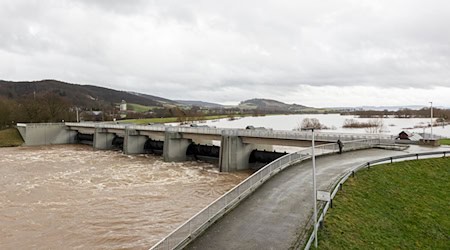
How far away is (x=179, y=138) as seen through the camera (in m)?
43.1

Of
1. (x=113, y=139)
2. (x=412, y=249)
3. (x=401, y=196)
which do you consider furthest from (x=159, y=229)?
(x=113, y=139)

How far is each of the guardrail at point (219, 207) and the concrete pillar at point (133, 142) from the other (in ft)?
105

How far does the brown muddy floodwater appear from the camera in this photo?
54.1ft

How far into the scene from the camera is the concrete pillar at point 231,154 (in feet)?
113

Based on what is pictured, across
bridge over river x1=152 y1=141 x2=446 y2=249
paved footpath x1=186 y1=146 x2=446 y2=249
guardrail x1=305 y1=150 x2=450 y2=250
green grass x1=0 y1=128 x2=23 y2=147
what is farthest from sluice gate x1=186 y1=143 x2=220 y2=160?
green grass x1=0 y1=128 x2=23 y2=147

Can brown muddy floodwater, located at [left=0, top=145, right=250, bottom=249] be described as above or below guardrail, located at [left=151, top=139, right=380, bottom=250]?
below

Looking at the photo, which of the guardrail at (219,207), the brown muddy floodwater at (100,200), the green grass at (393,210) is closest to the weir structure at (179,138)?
the brown muddy floodwater at (100,200)

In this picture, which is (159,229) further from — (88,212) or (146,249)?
(88,212)

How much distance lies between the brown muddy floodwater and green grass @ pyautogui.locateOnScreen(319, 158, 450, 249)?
28.6 ft

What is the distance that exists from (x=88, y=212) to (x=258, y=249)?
44.3ft

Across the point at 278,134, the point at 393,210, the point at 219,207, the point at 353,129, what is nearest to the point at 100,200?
the point at 219,207

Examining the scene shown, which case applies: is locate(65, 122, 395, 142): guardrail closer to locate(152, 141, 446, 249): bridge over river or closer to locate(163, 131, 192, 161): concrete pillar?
locate(163, 131, 192, 161): concrete pillar

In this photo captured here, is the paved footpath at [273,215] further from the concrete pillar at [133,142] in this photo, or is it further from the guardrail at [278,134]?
the concrete pillar at [133,142]

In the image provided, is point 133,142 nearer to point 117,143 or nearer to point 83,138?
point 117,143
